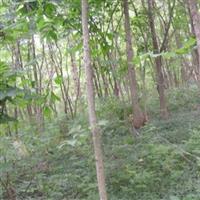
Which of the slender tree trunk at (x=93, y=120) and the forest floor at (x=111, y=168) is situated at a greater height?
the slender tree trunk at (x=93, y=120)

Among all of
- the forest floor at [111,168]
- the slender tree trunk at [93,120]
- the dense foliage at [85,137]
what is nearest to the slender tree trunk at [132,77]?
the dense foliage at [85,137]

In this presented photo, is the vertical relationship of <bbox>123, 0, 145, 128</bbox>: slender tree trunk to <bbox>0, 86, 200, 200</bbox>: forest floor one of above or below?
above

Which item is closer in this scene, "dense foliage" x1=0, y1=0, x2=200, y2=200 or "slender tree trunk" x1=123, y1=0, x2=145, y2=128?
"dense foliage" x1=0, y1=0, x2=200, y2=200

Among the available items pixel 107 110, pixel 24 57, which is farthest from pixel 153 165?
pixel 24 57

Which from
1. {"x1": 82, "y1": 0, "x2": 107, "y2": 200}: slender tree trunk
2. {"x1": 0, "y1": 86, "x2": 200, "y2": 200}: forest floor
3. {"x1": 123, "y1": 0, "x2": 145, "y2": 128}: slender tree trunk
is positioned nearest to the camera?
{"x1": 82, "y1": 0, "x2": 107, "y2": 200}: slender tree trunk

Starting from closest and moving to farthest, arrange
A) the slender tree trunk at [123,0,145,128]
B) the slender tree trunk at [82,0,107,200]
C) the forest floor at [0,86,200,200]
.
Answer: the slender tree trunk at [82,0,107,200] → the forest floor at [0,86,200,200] → the slender tree trunk at [123,0,145,128]

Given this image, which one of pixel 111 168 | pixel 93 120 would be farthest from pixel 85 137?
pixel 111 168

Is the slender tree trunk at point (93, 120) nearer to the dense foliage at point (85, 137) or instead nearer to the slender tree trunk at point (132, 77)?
the dense foliage at point (85, 137)

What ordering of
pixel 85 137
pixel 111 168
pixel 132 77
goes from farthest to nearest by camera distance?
pixel 132 77, pixel 111 168, pixel 85 137

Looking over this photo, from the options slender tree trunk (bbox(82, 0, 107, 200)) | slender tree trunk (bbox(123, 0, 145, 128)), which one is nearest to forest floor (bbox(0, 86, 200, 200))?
slender tree trunk (bbox(123, 0, 145, 128))

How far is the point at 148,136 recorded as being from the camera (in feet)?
24.1

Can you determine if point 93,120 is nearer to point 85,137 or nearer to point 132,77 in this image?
point 85,137

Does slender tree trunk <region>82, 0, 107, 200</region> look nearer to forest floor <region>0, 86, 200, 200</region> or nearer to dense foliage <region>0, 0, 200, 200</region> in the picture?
dense foliage <region>0, 0, 200, 200</region>

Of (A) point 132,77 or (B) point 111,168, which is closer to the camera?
(B) point 111,168
